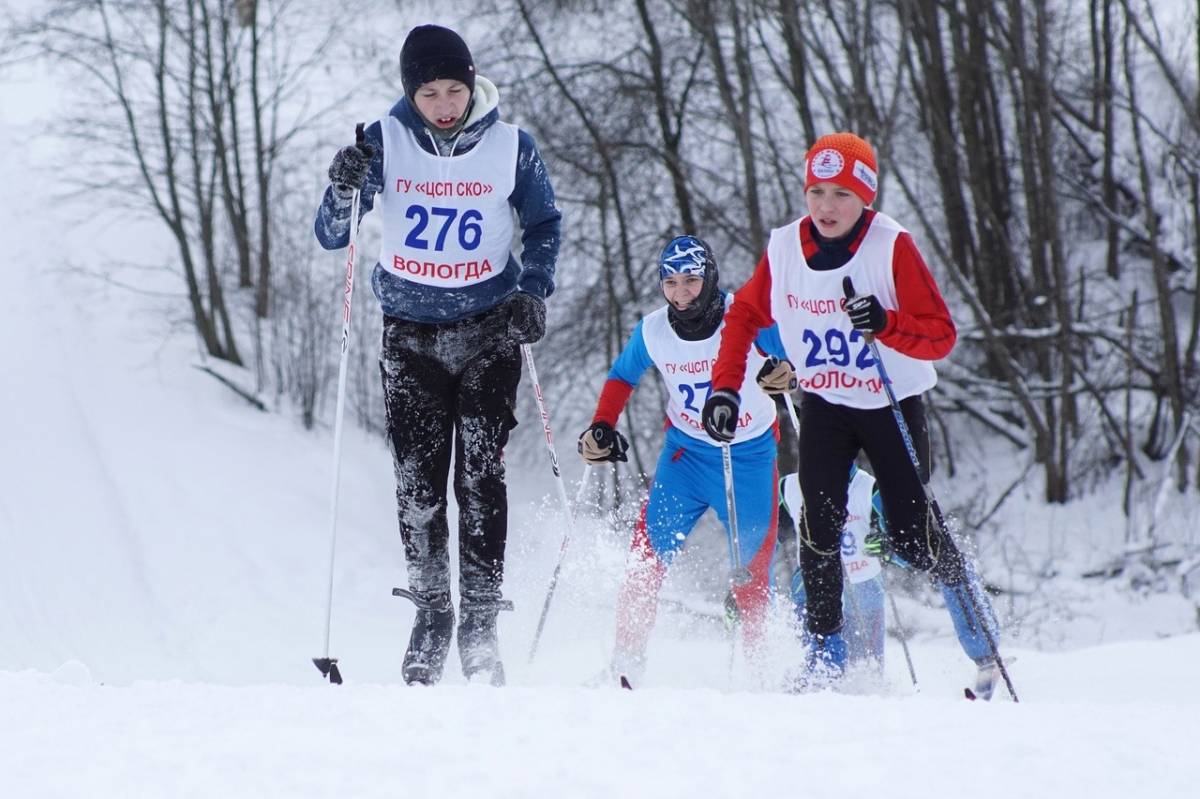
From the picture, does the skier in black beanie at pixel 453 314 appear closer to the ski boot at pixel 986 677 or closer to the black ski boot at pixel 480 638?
the black ski boot at pixel 480 638

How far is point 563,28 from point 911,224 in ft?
17.2

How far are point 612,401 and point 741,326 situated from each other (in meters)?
0.94

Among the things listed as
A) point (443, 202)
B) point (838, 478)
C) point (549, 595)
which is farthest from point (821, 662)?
point (443, 202)

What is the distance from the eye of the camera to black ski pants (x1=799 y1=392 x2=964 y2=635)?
3924mm

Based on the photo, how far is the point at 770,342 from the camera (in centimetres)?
445

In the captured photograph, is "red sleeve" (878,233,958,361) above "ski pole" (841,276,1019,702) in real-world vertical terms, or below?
above

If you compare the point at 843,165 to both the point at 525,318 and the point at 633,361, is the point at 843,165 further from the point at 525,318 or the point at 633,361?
the point at 633,361

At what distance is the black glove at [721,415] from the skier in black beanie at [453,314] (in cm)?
59

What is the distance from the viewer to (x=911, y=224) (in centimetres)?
1558

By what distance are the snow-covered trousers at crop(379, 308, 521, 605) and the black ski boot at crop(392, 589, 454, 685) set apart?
1.6 inches

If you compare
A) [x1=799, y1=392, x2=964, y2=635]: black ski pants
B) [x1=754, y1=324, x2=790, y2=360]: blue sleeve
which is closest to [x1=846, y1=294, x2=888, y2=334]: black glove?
[x1=799, y1=392, x2=964, y2=635]: black ski pants

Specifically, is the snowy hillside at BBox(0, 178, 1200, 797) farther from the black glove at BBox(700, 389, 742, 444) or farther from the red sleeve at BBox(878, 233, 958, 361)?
the red sleeve at BBox(878, 233, 958, 361)

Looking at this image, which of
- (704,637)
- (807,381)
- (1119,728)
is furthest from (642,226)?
(1119,728)

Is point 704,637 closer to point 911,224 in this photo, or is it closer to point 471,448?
point 471,448
